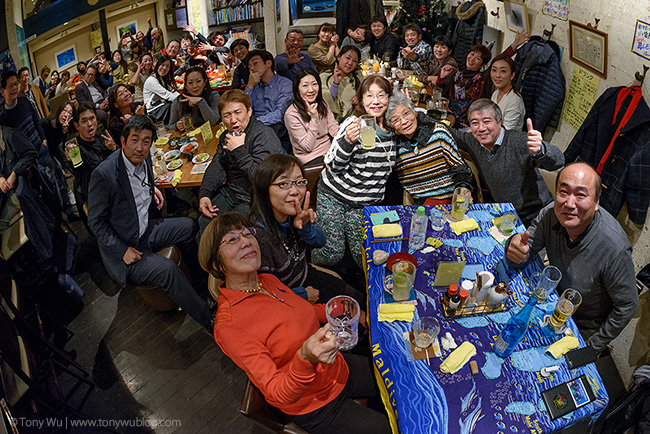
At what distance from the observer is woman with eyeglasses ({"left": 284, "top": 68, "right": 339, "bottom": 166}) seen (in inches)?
145

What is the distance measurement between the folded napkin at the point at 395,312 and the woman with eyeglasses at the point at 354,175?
1.10 meters

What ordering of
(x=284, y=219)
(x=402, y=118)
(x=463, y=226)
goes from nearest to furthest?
(x=284, y=219), (x=463, y=226), (x=402, y=118)

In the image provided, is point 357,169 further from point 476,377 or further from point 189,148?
point 189,148

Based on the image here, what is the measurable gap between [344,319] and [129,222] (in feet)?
6.60

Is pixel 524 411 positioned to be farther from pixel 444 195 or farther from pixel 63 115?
pixel 63 115

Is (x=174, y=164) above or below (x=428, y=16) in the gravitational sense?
below

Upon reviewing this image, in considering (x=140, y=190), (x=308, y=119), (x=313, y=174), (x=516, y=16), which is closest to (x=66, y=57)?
(x=140, y=190)

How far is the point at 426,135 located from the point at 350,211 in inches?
Result: 32.8

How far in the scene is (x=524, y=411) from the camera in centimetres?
167

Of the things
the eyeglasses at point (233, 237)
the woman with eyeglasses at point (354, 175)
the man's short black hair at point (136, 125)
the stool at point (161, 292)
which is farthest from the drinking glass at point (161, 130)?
the eyeglasses at point (233, 237)

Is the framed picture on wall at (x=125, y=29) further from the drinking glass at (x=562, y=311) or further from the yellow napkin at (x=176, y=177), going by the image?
the drinking glass at (x=562, y=311)

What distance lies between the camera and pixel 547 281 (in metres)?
2.16

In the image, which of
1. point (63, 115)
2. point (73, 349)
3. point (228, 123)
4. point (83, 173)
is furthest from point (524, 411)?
point (63, 115)

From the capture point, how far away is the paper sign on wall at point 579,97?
3477 mm
